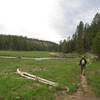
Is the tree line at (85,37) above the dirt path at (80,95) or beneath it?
above

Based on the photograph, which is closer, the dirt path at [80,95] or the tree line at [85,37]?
the dirt path at [80,95]

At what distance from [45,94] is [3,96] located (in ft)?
10.3

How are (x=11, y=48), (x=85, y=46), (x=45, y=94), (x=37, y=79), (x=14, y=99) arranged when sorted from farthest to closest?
(x=11, y=48), (x=85, y=46), (x=37, y=79), (x=45, y=94), (x=14, y=99)

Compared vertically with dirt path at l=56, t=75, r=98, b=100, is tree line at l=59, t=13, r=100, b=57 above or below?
above

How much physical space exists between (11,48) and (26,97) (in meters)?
173

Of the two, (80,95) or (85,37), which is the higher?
(85,37)

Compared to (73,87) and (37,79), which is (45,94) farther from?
(37,79)

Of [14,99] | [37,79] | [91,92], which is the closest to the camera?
[14,99]

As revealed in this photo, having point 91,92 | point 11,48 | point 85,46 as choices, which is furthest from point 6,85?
point 11,48

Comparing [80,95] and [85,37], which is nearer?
[80,95]

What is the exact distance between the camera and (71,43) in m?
136

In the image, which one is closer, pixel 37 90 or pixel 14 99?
pixel 14 99

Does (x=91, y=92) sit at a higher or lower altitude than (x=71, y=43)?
lower

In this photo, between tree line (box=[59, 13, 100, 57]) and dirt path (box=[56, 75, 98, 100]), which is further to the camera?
tree line (box=[59, 13, 100, 57])
